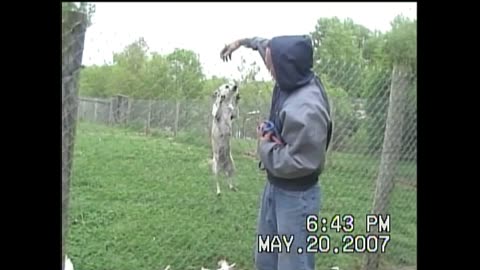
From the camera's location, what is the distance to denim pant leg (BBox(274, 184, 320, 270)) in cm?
213

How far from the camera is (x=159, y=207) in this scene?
9.72ft

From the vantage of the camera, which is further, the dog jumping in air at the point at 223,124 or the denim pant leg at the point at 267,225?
the dog jumping in air at the point at 223,124

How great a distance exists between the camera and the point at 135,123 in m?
2.75

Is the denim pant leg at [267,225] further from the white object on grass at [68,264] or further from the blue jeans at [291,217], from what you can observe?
the white object on grass at [68,264]

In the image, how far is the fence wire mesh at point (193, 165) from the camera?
2.74m

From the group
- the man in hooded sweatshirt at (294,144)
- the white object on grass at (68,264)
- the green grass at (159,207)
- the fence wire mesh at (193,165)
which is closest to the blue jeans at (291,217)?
the man in hooded sweatshirt at (294,144)

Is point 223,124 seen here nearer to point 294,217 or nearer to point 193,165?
point 193,165

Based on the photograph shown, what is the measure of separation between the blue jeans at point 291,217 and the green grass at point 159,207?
503mm

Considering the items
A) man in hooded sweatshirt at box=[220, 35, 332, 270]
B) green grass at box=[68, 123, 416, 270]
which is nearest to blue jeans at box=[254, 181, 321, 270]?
man in hooded sweatshirt at box=[220, 35, 332, 270]

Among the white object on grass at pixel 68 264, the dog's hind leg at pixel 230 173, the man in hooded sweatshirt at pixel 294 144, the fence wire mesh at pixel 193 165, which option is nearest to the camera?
the man in hooded sweatshirt at pixel 294 144
